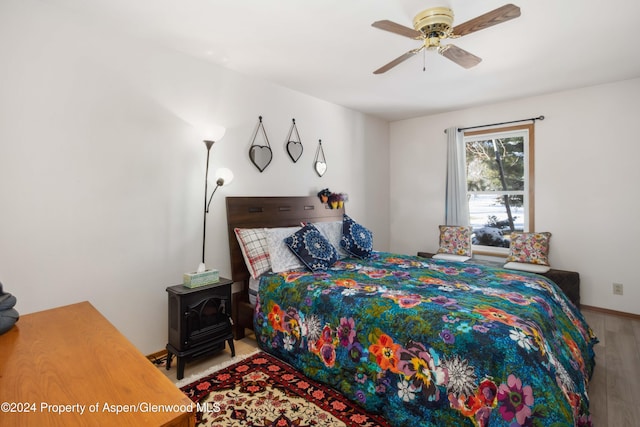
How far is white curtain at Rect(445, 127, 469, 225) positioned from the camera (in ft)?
14.7

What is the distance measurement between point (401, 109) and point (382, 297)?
3.29 meters

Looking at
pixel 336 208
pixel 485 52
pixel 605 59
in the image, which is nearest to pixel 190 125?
pixel 336 208

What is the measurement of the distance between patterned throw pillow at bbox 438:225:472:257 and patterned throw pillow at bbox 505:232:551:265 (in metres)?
0.51

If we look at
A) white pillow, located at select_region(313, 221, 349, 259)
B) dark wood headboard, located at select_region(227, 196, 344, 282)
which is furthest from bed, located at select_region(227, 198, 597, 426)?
white pillow, located at select_region(313, 221, 349, 259)

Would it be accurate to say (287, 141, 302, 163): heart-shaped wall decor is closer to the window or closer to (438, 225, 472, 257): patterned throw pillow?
(438, 225, 472, 257): patterned throw pillow

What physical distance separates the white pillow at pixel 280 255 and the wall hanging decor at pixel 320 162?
1.28 m

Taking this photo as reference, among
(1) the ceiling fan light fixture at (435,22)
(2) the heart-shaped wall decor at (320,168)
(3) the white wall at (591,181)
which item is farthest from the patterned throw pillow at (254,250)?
(3) the white wall at (591,181)

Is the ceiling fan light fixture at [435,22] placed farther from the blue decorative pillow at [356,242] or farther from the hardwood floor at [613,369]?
the hardwood floor at [613,369]

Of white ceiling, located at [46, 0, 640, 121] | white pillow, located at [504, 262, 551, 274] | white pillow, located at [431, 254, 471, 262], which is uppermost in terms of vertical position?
white ceiling, located at [46, 0, 640, 121]

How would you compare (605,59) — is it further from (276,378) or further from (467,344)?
(276,378)

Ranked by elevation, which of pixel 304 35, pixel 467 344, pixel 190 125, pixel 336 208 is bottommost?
pixel 467 344

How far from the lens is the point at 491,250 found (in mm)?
4383

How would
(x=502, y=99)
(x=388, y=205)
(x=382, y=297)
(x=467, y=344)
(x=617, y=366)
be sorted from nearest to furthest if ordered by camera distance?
(x=467, y=344), (x=382, y=297), (x=617, y=366), (x=502, y=99), (x=388, y=205)

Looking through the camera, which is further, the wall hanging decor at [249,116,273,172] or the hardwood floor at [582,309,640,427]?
the wall hanging decor at [249,116,273,172]
